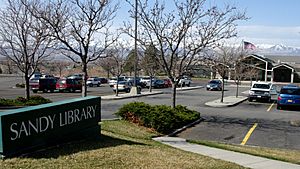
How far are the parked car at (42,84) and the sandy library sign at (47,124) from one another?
3212 centimetres

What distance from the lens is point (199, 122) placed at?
17547mm

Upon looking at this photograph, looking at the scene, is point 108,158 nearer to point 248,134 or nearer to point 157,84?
point 248,134

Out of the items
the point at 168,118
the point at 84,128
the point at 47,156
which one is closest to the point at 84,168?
the point at 47,156

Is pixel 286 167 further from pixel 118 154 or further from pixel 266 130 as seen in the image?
pixel 266 130

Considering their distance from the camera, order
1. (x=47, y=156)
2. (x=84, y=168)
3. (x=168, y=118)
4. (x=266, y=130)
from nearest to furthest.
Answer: (x=84, y=168) → (x=47, y=156) → (x=168, y=118) → (x=266, y=130)

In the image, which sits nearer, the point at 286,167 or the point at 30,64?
the point at 286,167

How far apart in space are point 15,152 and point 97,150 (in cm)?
177

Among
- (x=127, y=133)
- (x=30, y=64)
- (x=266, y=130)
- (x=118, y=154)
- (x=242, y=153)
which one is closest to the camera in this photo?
(x=118, y=154)

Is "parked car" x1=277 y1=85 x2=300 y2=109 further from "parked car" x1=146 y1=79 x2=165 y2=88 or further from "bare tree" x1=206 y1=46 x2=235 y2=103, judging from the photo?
"parked car" x1=146 y1=79 x2=165 y2=88

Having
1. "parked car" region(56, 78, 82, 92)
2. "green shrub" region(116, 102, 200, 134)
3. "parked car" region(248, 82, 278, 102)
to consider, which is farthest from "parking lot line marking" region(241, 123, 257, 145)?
"parked car" region(56, 78, 82, 92)

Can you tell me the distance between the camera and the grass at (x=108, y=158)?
6.91 meters

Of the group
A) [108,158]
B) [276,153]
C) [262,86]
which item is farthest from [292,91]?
[108,158]

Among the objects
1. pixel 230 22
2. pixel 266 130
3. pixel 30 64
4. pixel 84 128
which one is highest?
pixel 230 22

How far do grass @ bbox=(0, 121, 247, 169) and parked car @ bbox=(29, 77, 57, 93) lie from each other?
32.2 m
